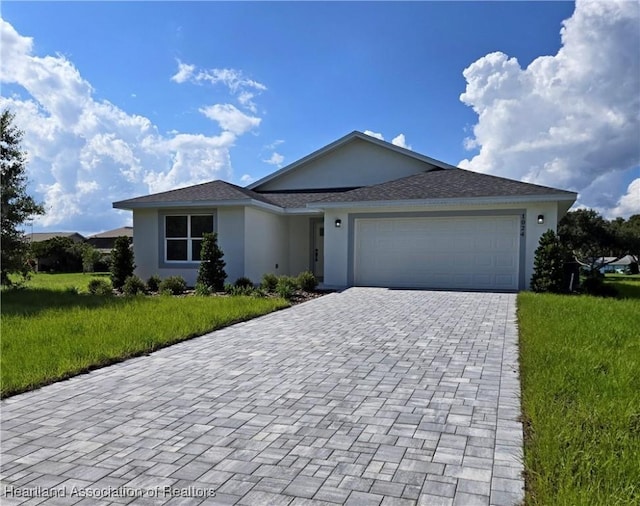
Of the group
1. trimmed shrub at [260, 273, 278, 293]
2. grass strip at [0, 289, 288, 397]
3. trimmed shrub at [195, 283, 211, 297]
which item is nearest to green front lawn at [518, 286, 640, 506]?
grass strip at [0, 289, 288, 397]

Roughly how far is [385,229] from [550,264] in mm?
4866

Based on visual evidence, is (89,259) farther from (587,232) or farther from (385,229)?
(587,232)

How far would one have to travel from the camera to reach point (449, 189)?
13961 mm

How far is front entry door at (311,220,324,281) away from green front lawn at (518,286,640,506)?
36.7ft

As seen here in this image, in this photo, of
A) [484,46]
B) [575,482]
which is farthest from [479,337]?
[484,46]

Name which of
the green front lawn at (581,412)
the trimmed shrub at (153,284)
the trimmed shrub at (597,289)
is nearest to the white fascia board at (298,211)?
the trimmed shrub at (153,284)

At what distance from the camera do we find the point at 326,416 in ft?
12.1

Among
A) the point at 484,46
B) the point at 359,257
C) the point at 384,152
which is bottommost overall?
the point at 359,257

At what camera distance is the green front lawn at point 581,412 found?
251 centimetres

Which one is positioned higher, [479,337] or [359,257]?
[359,257]

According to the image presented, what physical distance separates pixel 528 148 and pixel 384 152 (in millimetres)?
5665

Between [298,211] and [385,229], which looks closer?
[385,229]

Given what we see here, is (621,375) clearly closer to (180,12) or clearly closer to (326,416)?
(326,416)

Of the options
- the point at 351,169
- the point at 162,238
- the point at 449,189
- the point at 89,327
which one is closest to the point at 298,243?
the point at 351,169
